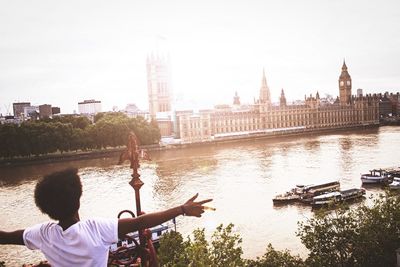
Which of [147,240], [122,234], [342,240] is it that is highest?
[122,234]

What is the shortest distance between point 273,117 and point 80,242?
62307mm

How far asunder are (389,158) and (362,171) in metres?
→ 5.53

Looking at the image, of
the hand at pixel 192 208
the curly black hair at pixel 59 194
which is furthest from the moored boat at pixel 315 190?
the curly black hair at pixel 59 194

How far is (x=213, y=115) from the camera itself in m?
56.2

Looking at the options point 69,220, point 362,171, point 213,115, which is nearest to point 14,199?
point 362,171

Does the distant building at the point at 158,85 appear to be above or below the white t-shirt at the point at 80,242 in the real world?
above

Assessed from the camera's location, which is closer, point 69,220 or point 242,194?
point 69,220

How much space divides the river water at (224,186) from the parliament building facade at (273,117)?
18.0 meters

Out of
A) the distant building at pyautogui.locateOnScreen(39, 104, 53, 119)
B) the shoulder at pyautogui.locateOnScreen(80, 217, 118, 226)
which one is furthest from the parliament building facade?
the shoulder at pyautogui.locateOnScreen(80, 217, 118, 226)

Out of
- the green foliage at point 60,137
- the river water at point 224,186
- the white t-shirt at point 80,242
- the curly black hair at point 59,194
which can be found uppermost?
the curly black hair at point 59,194

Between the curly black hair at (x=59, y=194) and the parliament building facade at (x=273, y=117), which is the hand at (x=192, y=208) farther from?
the parliament building facade at (x=273, y=117)

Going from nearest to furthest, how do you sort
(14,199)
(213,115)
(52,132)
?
(14,199), (52,132), (213,115)

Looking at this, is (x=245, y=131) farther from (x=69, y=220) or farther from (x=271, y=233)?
(x=69, y=220)

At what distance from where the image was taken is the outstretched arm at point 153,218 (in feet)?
5.46
